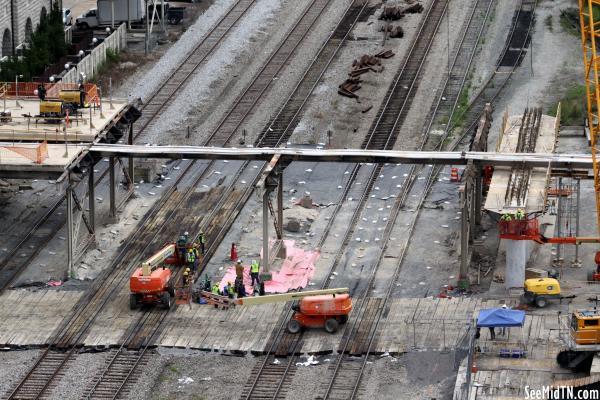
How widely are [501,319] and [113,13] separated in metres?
48.7

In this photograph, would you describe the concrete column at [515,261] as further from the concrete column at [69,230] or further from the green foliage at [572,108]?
the green foliage at [572,108]

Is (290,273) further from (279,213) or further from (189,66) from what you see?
(189,66)

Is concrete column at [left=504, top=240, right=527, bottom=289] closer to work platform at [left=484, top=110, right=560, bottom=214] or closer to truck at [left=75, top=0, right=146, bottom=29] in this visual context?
work platform at [left=484, top=110, right=560, bottom=214]

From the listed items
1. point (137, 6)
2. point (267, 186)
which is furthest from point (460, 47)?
point (267, 186)

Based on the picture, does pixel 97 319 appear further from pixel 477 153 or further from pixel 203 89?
pixel 203 89

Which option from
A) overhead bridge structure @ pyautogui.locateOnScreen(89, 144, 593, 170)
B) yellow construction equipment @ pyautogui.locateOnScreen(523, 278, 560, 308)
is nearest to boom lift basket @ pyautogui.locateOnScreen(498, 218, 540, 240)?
yellow construction equipment @ pyautogui.locateOnScreen(523, 278, 560, 308)

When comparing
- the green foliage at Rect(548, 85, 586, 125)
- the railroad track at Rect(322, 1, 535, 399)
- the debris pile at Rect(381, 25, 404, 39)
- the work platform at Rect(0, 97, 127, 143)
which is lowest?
the railroad track at Rect(322, 1, 535, 399)

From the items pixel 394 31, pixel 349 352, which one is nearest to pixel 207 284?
pixel 349 352

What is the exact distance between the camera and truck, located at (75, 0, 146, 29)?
4451 inches

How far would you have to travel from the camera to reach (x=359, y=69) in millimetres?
106312

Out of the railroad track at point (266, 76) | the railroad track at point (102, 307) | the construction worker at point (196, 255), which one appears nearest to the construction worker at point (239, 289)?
the railroad track at point (102, 307)

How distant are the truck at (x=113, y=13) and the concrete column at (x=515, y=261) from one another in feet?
139

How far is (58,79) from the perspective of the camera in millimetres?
99875

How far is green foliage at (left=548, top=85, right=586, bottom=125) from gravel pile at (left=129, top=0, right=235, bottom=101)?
22.2 m
